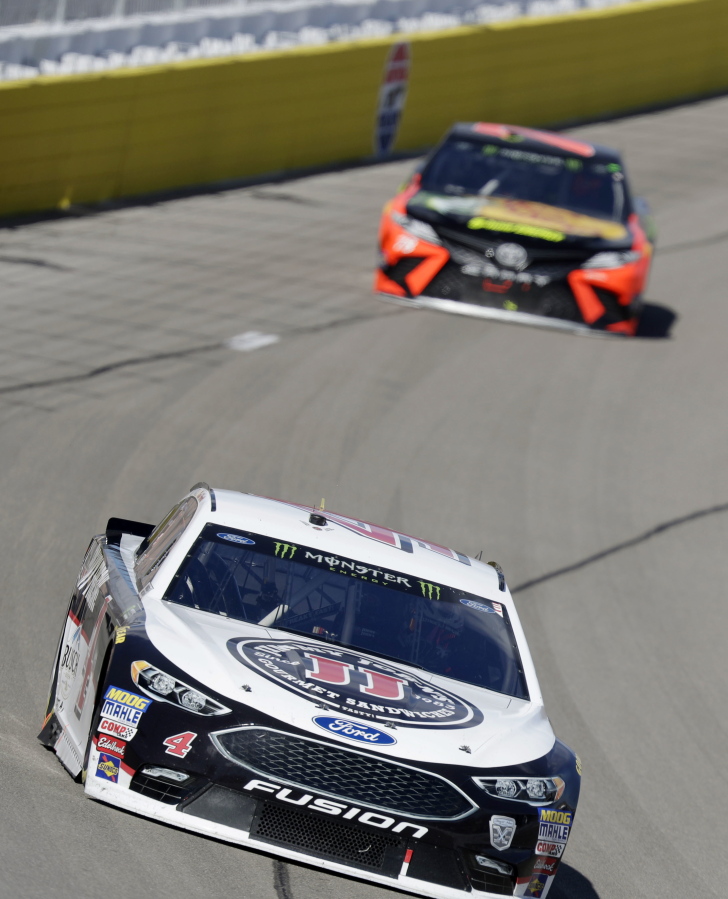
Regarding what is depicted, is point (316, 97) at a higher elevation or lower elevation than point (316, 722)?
lower

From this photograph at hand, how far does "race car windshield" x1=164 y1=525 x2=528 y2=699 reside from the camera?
575cm

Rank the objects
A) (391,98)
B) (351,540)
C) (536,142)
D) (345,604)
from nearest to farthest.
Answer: (345,604) < (351,540) < (536,142) < (391,98)

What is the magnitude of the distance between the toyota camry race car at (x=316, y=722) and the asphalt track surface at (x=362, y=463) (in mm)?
220

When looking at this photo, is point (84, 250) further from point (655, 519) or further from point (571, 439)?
point (655, 519)

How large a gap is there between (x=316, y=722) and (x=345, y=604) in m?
0.89

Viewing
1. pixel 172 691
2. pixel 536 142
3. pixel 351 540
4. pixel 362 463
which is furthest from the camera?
pixel 536 142

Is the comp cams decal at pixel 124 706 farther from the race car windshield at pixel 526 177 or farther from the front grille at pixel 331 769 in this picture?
the race car windshield at pixel 526 177

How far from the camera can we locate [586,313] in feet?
49.5

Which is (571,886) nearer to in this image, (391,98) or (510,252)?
(510,252)

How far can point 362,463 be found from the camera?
36.0 ft

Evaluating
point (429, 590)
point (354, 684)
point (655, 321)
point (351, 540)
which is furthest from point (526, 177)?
point (354, 684)

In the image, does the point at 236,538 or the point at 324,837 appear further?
the point at 236,538

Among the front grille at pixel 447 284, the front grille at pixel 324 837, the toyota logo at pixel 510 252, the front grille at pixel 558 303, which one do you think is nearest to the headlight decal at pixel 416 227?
the front grille at pixel 447 284

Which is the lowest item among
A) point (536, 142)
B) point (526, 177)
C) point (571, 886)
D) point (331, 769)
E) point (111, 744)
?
point (571, 886)
